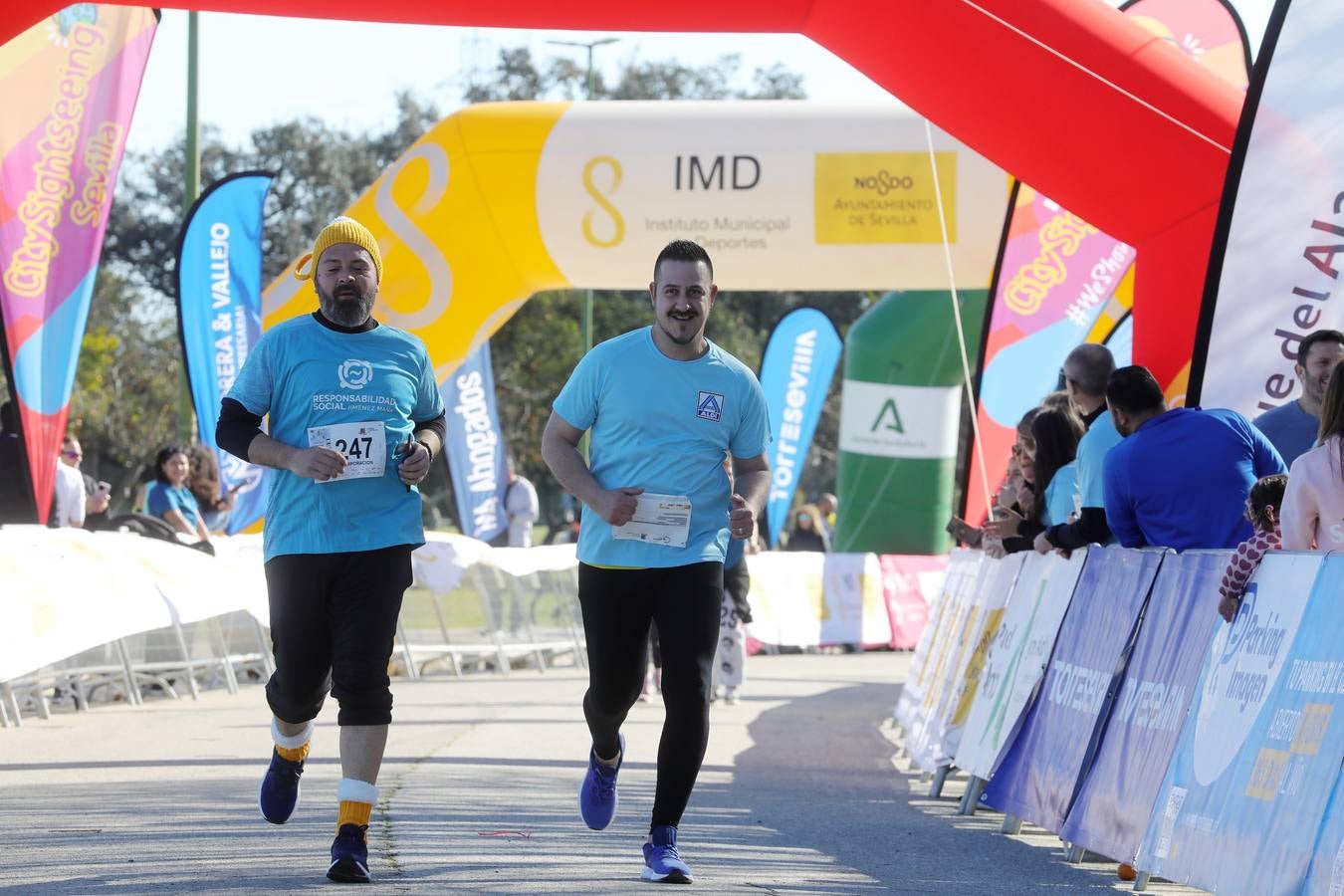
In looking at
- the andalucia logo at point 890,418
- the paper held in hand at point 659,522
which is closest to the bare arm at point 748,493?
the paper held in hand at point 659,522

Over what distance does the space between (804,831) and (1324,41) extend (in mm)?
3533

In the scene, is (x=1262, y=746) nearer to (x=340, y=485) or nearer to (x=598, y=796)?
(x=598, y=796)

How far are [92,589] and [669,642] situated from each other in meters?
6.68

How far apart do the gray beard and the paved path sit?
1.58 m

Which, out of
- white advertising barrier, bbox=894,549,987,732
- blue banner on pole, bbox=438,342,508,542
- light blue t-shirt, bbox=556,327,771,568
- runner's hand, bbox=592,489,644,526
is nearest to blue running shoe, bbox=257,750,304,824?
light blue t-shirt, bbox=556,327,771,568

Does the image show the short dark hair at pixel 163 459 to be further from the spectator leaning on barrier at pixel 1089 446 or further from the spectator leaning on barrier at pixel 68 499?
the spectator leaning on barrier at pixel 1089 446

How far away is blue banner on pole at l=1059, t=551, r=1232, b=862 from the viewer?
6.51 m

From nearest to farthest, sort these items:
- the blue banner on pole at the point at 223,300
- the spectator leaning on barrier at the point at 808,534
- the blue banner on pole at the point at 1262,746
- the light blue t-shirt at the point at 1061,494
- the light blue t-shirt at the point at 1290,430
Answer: the blue banner on pole at the point at 1262,746 < the light blue t-shirt at the point at 1290,430 < the light blue t-shirt at the point at 1061,494 < the blue banner on pole at the point at 223,300 < the spectator leaning on barrier at the point at 808,534

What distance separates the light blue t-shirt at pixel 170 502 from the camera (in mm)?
15016

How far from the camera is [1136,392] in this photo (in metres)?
7.62

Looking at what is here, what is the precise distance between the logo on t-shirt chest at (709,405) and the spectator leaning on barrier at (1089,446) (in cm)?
213

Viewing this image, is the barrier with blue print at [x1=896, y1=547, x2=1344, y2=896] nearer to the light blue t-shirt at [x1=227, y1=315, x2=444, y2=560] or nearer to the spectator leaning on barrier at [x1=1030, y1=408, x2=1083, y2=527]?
the spectator leaning on barrier at [x1=1030, y1=408, x2=1083, y2=527]

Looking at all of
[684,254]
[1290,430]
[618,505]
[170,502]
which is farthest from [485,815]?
[170,502]

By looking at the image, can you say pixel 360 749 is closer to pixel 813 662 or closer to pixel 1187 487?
pixel 1187 487
